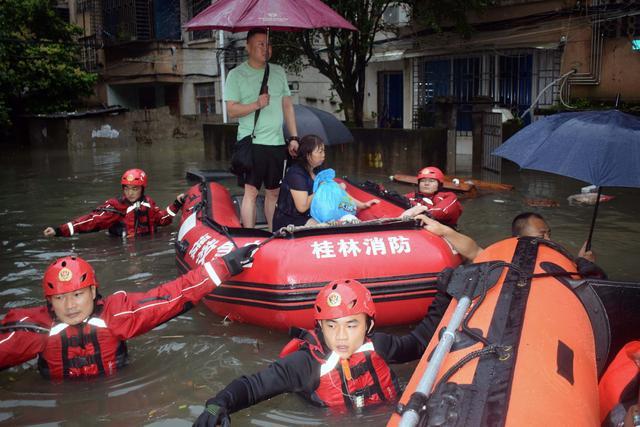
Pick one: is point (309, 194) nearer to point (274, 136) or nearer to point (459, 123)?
point (274, 136)

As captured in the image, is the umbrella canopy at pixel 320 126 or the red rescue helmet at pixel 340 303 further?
the umbrella canopy at pixel 320 126

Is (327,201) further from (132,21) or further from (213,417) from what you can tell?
(132,21)

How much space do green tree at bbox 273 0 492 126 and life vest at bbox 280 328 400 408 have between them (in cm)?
918

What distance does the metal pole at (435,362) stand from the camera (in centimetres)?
206

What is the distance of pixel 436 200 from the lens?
6.38 m

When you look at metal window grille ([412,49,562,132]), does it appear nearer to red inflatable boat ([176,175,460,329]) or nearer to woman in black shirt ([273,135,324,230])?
woman in black shirt ([273,135,324,230])

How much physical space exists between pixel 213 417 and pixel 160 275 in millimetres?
3631

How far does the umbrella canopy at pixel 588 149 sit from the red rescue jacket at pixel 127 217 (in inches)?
169

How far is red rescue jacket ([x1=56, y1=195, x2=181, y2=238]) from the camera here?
6.90 meters

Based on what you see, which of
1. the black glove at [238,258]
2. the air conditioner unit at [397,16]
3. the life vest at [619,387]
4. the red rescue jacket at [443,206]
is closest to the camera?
the life vest at [619,387]

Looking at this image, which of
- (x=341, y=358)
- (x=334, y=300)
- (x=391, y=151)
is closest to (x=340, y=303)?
(x=334, y=300)

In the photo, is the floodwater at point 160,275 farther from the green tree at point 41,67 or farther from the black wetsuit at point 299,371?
the green tree at point 41,67

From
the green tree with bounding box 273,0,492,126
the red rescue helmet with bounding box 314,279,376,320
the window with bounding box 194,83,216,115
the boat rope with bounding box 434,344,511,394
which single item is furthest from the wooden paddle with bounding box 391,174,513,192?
the window with bounding box 194,83,216,115

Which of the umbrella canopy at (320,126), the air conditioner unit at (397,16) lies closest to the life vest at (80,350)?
the umbrella canopy at (320,126)
